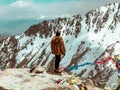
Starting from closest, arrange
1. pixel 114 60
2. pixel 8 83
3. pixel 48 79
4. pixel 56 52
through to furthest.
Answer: pixel 114 60 < pixel 8 83 < pixel 48 79 < pixel 56 52

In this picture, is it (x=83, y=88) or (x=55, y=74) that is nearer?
(x=83, y=88)

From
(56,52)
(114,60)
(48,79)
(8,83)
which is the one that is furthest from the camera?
(56,52)

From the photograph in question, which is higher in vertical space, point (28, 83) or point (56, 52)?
point (56, 52)

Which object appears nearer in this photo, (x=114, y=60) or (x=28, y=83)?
(x=114, y=60)

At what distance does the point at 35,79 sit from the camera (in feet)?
88.9

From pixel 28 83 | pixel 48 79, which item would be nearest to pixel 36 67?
pixel 48 79

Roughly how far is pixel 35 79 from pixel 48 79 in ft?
4.03

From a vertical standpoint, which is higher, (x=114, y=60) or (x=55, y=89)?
(x=114, y=60)

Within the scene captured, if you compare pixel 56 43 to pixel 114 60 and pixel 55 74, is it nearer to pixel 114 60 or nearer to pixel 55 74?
pixel 55 74

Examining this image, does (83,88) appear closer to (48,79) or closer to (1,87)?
(48,79)

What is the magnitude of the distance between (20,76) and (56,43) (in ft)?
13.1

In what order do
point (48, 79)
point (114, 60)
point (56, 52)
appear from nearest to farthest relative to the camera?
point (114, 60)
point (48, 79)
point (56, 52)

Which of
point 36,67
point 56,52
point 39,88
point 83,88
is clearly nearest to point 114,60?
point 83,88

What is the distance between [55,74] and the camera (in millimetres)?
30797
